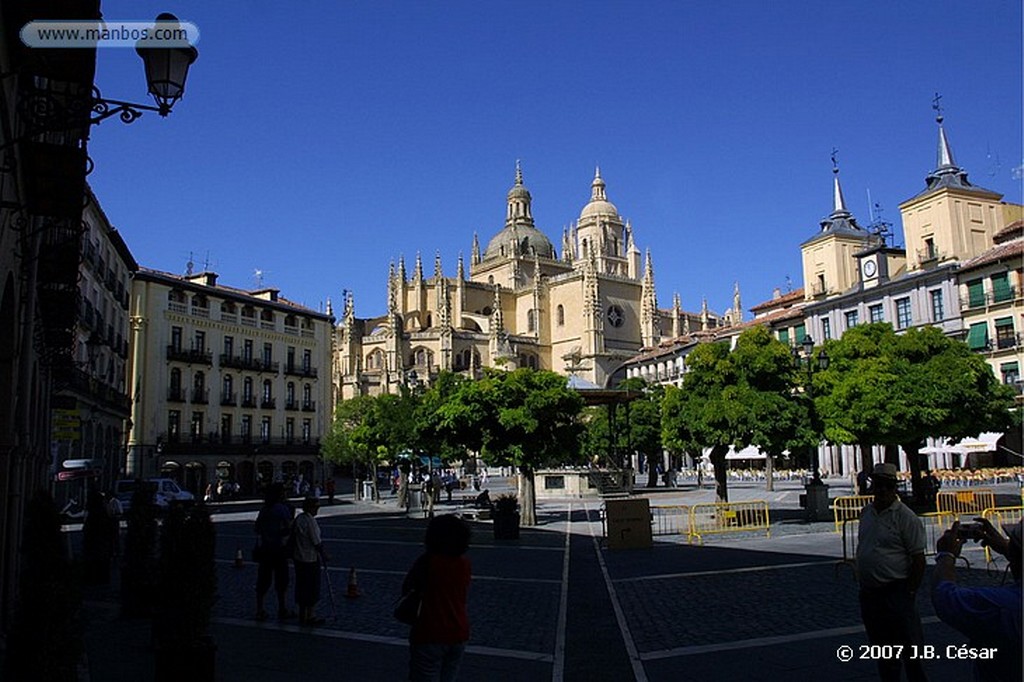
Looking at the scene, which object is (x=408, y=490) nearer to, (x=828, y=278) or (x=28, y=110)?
(x=28, y=110)

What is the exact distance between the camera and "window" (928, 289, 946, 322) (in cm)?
4119

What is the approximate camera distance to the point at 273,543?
9.85 m

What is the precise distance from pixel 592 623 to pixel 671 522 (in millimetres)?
14484

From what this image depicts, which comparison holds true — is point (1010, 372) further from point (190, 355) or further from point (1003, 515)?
point (190, 355)

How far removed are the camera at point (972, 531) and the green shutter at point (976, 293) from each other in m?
40.3

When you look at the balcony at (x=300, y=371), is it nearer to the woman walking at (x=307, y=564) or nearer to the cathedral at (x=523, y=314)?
the cathedral at (x=523, y=314)

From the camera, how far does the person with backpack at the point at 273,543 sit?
9812 mm

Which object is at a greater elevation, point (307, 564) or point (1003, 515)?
point (307, 564)

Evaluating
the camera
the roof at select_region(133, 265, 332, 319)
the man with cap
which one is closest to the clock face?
the roof at select_region(133, 265, 332, 319)

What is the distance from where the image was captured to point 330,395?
175 feet

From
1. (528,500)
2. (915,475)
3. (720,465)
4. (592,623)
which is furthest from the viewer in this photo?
(915,475)

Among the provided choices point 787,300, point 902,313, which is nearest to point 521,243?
point 787,300

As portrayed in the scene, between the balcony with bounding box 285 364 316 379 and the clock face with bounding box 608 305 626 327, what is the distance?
1741 inches

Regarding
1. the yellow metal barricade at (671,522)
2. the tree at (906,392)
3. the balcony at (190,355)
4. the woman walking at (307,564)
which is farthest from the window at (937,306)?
the woman walking at (307,564)
